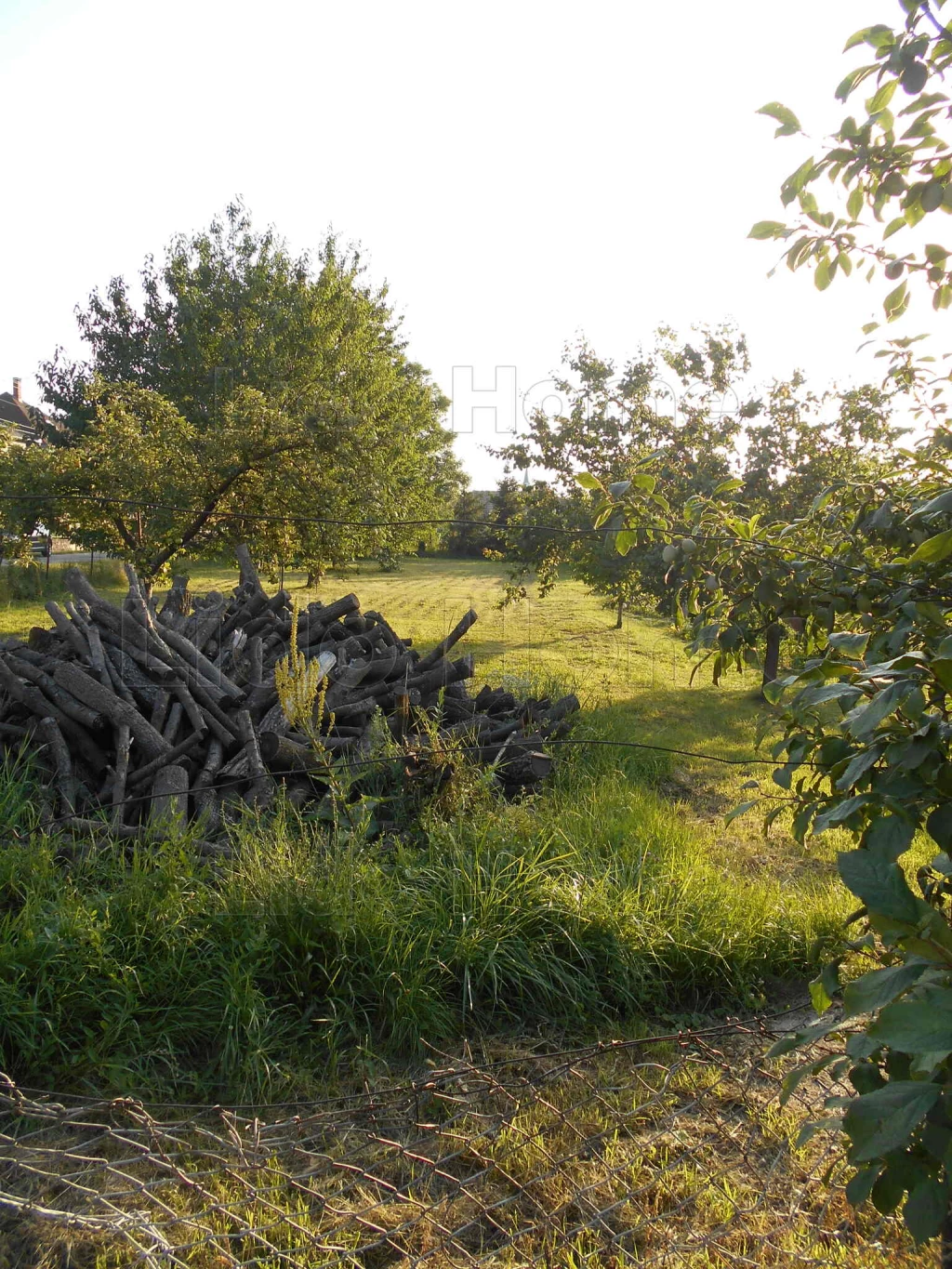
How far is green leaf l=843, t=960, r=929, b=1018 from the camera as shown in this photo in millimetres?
983

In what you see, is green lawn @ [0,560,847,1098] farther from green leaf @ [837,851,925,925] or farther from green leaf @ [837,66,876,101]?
green leaf @ [837,66,876,101]

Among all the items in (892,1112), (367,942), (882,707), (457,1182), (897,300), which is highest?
(897,300)

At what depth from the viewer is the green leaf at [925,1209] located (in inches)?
38.3

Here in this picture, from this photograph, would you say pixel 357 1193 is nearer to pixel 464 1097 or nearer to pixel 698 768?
pixel 464 1097

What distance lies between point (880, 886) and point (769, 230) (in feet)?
4.64

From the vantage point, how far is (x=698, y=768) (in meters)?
7.50

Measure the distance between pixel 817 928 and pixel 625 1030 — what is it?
1.25 metres

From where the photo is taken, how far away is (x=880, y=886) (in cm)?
103

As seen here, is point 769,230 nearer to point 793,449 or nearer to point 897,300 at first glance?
point 897,300

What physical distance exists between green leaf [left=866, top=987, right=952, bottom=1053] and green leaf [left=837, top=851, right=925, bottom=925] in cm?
14

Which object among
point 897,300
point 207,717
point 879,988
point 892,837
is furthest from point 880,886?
point 207,717

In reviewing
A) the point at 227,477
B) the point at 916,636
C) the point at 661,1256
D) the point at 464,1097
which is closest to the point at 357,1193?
the point at 464,1097

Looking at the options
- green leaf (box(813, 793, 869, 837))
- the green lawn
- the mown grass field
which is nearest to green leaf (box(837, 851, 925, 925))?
green leaf (box(813, 793, 869, 837))

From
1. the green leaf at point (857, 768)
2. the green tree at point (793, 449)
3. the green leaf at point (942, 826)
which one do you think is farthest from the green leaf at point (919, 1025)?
the green tree at point (793, 449)
